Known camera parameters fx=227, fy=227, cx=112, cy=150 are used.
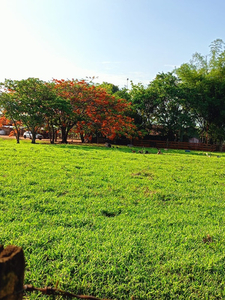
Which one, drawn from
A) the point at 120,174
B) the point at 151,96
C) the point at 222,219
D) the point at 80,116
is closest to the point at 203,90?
the point at 151,96

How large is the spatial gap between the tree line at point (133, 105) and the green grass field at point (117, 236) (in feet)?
35.7

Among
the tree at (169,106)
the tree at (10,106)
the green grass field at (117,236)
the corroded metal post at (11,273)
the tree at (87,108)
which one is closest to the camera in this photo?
the corroded metal post at (11,273)

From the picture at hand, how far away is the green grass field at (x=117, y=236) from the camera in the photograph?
1.80m

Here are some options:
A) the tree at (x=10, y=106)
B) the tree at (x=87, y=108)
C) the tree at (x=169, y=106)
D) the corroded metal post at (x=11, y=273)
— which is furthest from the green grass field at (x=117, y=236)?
the tree at (x=169, y=106)

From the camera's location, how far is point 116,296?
65.8 inches

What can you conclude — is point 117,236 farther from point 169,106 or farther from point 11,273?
point 169,106

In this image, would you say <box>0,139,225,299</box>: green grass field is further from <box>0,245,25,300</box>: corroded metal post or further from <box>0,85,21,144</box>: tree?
<box>0,85,21,144</box>: tree

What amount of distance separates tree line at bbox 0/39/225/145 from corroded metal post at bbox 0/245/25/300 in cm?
1401

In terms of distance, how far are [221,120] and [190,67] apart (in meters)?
6.22

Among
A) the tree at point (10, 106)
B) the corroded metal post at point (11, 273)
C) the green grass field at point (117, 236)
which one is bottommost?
the green grass field at point (117, 236)

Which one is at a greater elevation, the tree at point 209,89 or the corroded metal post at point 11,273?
the tree at point 209,89

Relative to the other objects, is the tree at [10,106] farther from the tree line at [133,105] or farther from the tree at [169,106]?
the tree at [169,106]

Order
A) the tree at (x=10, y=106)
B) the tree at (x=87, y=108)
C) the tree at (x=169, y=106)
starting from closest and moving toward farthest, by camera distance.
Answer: the tree at (x=10, y=106), the tree at (x=87, y=108), the tree at (x=169, y=106)

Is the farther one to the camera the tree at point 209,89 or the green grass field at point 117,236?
the tree at point 209,89
